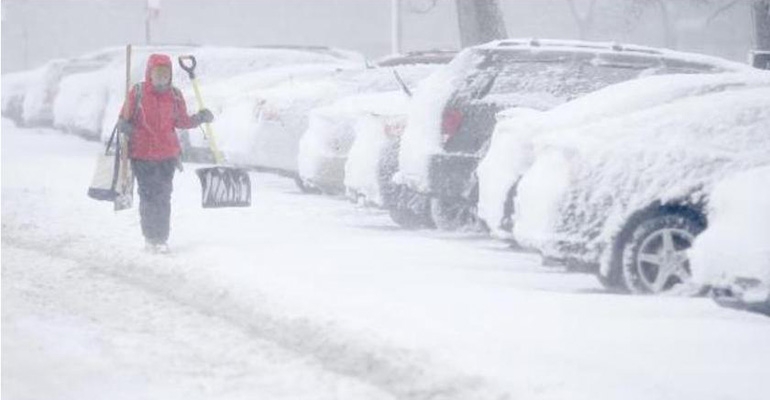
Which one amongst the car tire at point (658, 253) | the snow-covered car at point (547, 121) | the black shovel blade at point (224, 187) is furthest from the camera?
the black shovel blade at point (224, 187)

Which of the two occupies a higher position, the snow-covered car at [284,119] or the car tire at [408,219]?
the snow-covered car at [284,119]

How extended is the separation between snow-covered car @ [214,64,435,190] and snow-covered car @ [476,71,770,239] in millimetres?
5418

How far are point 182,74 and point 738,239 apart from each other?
1381cm

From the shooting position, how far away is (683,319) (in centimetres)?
851

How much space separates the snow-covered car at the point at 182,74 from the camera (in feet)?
66.7

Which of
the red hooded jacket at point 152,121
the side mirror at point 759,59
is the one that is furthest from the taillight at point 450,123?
the side mirror at point 759,59

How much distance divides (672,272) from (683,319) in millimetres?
940

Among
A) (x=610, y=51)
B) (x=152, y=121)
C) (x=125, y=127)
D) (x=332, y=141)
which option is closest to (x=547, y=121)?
(x=610, y=51)

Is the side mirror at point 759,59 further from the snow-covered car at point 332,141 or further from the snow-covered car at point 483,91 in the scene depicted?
the snow-covered car at point 332,141

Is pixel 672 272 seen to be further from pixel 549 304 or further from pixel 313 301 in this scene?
pixel 313 301

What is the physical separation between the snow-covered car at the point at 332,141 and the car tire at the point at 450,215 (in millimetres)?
1312

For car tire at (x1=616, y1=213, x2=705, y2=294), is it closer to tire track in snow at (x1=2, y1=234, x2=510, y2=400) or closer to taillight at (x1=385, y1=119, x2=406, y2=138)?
tire track in snow at (x1=2, y1=234, x2=510, y2=400)

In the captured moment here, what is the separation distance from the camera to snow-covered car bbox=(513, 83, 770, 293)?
938 centimetres

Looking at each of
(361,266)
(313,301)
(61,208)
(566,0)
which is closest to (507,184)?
(361,266)
